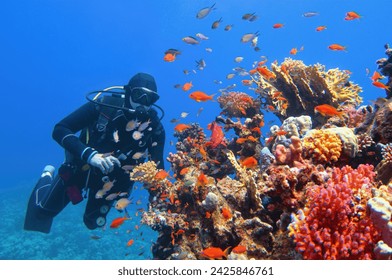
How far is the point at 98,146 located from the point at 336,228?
5.87 metres

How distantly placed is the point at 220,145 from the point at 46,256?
12.8 meters

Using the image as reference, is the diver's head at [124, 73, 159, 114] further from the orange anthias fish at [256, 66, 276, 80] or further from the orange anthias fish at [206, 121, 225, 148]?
the orange anthias fish at [256, 66, 276, 80]

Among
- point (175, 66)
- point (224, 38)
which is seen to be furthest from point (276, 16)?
point (175, 66)

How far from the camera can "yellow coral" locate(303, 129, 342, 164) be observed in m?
4.54

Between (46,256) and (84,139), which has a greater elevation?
(84,139)

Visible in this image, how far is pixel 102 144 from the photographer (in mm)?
7152

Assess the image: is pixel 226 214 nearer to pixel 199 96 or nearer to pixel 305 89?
pixel 199 96

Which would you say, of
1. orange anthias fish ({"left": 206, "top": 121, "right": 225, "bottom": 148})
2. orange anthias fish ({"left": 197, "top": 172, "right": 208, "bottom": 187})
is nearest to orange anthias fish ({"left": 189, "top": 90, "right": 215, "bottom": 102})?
orange anthias fish ({"left": 206, "top": 121, "right": 225, "bottom": 148})

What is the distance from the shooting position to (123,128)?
698cm

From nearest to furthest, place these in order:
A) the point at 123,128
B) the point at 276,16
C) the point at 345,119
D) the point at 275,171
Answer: the point at 275,171 → the point at 345,119 → the point at 123,128 → the point at 276,16
